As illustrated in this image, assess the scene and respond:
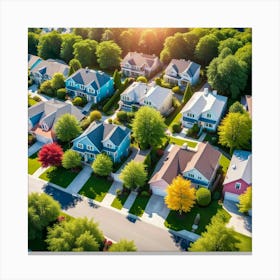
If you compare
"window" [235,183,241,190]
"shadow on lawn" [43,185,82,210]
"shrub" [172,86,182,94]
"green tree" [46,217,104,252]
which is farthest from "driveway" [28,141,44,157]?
"window" [235,183,241,190]

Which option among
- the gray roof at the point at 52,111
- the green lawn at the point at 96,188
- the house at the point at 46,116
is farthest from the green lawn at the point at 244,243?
the gray roof at the point at 52,111

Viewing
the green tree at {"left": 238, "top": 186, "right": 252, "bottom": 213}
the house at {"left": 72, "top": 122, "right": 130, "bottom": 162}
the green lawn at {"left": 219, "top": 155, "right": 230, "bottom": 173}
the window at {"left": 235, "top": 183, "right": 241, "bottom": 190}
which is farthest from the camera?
the house at {"left": 72, "top": 122, "right": 130, "bottom": 162}

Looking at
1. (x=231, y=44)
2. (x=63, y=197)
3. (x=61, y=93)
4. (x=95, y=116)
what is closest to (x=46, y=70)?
(x=61, y=93)

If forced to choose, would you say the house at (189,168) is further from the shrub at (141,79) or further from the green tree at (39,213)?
the shrub at (141,79)

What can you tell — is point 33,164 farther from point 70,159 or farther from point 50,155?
point 70,159

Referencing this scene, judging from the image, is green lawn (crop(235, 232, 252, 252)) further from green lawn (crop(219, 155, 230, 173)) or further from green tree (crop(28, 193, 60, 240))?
green tree (crop(28, 193, 60, 240))
